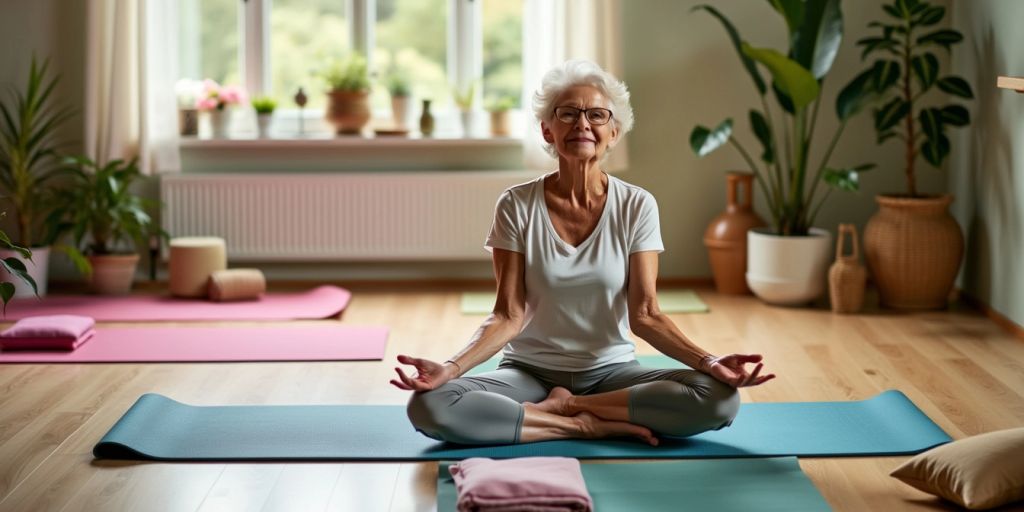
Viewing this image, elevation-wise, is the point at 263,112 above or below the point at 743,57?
below

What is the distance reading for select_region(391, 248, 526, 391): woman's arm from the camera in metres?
3.04

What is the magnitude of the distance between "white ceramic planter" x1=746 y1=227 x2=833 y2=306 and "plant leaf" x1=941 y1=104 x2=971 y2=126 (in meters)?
0.67

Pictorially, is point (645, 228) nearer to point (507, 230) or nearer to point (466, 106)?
point (507, 230)

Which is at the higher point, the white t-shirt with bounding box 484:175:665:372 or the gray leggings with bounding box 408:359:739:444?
the white t-shirt with bounding box 484:175:665:372

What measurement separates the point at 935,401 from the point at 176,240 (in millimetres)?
3361

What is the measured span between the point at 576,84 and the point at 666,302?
2358 millimetres

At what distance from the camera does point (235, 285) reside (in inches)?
212

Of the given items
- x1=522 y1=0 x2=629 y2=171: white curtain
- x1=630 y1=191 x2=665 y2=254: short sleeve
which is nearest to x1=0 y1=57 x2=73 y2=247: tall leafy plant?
x1=522 y1=0 x2=629 y2=171: white curtain

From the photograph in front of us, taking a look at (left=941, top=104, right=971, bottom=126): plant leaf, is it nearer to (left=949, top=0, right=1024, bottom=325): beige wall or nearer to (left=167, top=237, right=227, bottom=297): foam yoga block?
(left=949, top=0, right=1024, bottom=325): beige wall

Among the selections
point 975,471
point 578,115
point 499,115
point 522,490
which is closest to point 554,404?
point 522,490

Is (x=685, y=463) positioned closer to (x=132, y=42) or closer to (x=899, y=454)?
(x=899, y=454)

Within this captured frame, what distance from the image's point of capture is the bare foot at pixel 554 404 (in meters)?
3.16

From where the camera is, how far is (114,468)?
3.00m

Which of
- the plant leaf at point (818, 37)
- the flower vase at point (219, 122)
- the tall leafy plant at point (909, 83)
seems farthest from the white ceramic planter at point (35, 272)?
the tall leafy plant at point (909, 83)
